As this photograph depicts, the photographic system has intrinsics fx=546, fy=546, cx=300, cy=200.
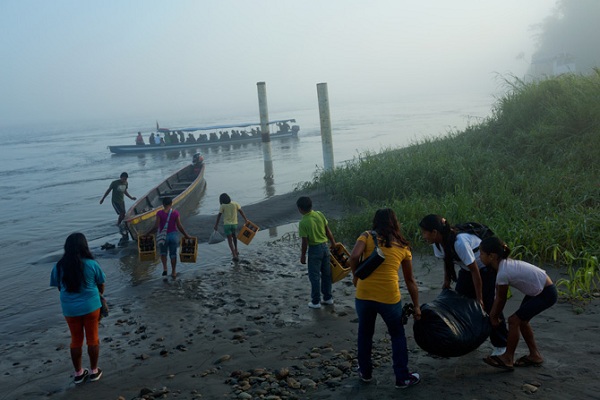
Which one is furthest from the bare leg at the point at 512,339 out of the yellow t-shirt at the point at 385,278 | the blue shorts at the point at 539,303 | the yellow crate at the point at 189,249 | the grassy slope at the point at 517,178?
the yellow crate at the point at 189,249

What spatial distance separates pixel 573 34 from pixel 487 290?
70.8 metres

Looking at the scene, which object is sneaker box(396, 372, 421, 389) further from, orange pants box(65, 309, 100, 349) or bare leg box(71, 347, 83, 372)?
→ bare leg box(71, 347, 83, 372)

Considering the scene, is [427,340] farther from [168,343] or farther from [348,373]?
[168,343]

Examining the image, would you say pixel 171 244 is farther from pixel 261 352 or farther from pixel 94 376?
pixel 261 352

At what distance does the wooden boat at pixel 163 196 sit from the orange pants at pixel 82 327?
26.2 ft

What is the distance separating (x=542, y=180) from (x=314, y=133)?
43895 mm

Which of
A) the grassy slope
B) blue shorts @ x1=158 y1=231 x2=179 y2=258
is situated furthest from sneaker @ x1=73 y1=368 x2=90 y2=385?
the grassy slope

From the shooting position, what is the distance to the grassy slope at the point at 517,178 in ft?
29.1

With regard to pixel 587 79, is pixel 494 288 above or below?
below

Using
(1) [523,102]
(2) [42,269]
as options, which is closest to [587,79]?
(1) [523,102]

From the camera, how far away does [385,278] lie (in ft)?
15.2

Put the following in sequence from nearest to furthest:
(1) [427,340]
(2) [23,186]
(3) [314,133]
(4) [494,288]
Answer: (1) [427,340] < (4) [494,288] < (2) [23,186] < (3) [314,133]

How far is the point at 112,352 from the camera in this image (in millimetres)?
6926

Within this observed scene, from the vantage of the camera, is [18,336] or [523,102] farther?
[523,102]
